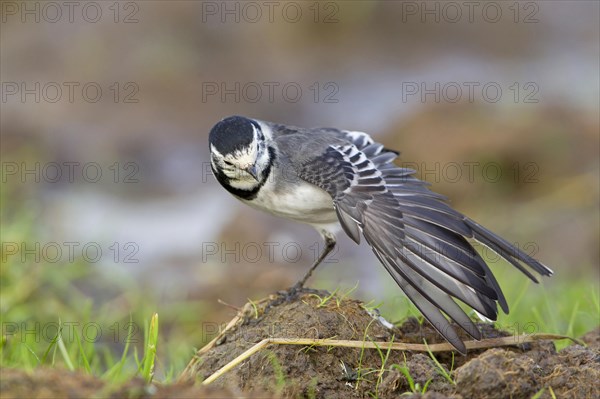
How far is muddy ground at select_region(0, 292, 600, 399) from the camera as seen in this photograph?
405 centimetres

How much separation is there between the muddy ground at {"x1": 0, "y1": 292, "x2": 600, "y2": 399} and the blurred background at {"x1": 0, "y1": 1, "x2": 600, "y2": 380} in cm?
138

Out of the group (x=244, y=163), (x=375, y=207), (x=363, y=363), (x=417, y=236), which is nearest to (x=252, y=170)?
(x=244, y=163)

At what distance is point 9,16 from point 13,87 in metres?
2.04

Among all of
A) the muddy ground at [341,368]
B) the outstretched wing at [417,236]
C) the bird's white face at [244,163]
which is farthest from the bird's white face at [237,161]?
the muddy ground at [341,368]

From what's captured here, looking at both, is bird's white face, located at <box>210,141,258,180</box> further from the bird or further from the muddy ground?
the muddy ground

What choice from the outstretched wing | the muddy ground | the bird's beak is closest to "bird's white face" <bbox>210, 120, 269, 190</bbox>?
the bird's beak

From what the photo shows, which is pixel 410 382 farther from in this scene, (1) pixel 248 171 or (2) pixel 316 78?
(2) pixel 316 78

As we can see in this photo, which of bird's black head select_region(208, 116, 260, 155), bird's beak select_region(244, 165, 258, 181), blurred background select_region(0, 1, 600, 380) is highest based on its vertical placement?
bird's black head select_region(208, 116, 260, 155)

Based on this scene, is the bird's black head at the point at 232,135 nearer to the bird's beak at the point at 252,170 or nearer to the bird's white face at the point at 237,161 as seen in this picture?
the bird's white face at the point at 237,161

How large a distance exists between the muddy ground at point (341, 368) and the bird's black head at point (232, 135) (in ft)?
4.02

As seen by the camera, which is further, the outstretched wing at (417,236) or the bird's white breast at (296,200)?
the bird's white breast at (296,200)

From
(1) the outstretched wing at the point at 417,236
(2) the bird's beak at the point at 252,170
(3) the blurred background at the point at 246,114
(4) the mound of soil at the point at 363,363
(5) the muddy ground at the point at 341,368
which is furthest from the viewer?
(3) the blurred background at the point at 246,114

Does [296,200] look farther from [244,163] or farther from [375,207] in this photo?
[375,207]

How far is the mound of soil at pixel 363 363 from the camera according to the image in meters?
4.46
